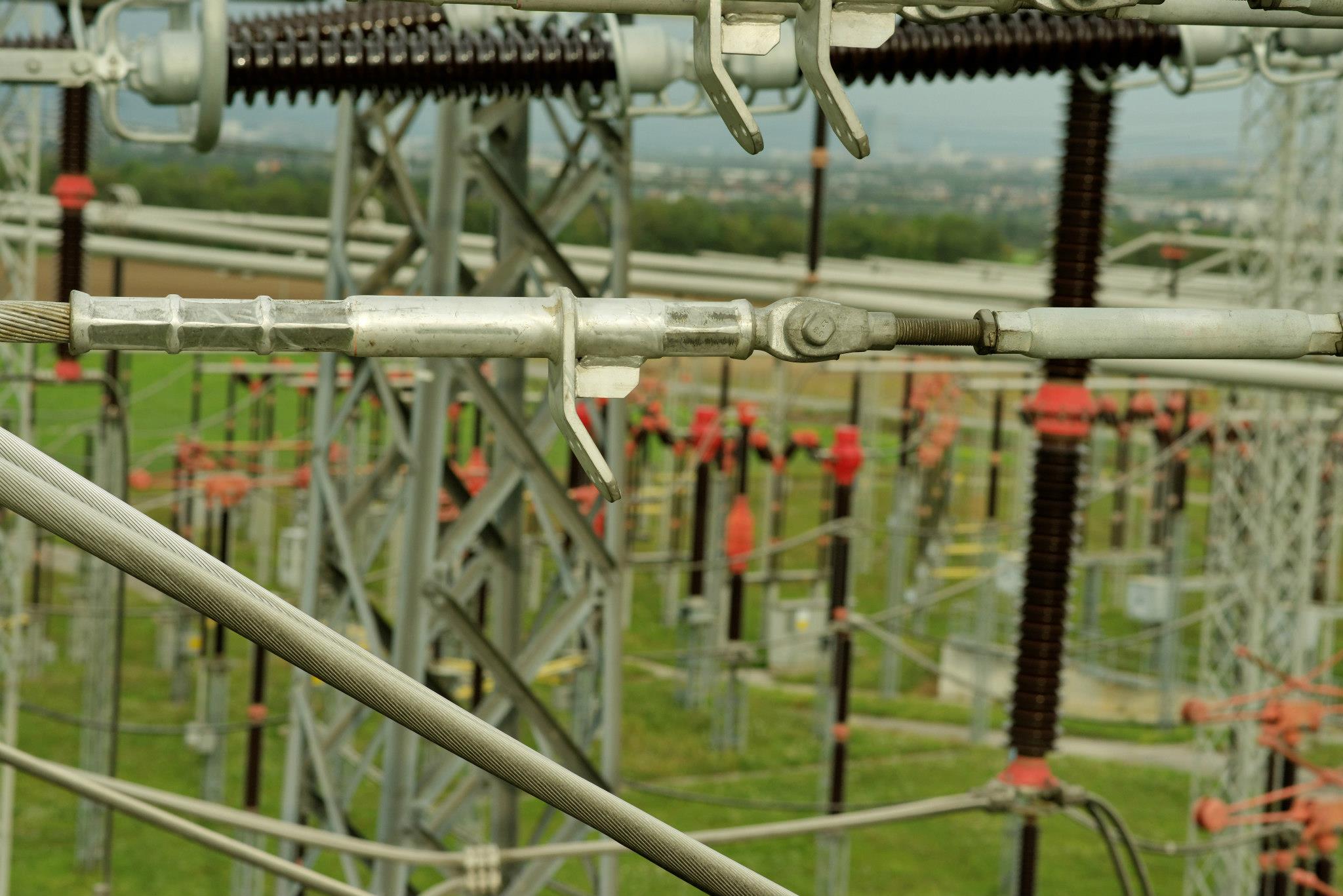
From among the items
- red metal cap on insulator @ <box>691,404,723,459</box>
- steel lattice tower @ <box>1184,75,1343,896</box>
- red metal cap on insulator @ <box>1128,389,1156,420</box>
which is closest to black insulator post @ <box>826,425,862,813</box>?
steel lattice tower @ <box>1184,75,1343,896</box>

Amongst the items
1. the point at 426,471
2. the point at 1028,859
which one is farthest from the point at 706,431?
the point at 426,471

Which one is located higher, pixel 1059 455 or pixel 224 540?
pixel 1059 455

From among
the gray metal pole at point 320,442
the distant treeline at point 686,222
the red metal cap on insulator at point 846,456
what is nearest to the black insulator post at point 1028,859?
the gray metal pole at point 320,442

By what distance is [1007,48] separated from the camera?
3.48 m

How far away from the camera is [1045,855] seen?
10.8 metres

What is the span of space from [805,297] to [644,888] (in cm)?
811

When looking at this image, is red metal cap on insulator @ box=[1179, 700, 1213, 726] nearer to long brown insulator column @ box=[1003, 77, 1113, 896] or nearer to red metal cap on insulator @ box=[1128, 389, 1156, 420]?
long brown insulator column @ box=[1003, 77, 1113, 896]

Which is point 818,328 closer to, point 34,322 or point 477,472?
point 34,322

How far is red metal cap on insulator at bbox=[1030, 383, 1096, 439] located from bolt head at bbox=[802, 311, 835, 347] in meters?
2.23

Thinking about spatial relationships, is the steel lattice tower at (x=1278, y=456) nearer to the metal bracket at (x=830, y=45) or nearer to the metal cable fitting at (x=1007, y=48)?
the metal cable fitting at (x=1007, y=48)

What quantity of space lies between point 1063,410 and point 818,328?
89.0 inches

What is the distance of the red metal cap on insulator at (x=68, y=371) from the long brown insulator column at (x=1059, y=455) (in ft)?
14.3

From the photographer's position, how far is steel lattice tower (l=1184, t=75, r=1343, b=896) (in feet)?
27.6

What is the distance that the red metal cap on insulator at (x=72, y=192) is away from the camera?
6.83 metres
